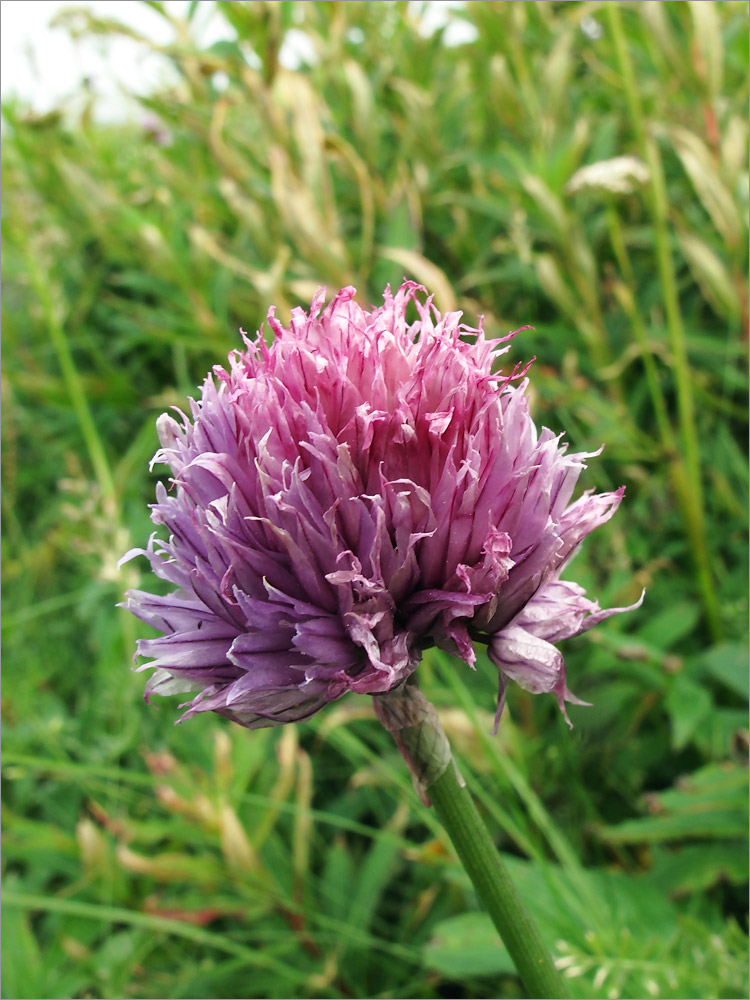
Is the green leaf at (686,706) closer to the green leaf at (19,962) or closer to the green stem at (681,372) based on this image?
the green stem at (681,372)

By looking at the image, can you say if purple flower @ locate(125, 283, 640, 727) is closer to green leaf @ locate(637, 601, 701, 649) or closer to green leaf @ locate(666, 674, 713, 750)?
green leaf @ locate(666, 674, 713, 750)

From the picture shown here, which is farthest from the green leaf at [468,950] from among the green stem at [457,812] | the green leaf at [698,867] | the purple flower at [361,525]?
the purple flower at [361,525]

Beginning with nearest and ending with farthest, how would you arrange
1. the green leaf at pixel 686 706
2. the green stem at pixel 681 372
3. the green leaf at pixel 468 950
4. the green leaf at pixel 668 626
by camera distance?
the green leaf at pixel 468 950
the green leaf at pixel 686 706
the green leaf at pixel 668 626
the green stem at pixel 681 372

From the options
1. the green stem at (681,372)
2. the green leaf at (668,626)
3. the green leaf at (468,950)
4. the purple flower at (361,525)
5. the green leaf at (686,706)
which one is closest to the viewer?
the purple flower at (361,525)

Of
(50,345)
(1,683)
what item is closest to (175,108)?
(50,345)

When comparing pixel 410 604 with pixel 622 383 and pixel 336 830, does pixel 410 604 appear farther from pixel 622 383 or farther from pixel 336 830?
pixel 622 383

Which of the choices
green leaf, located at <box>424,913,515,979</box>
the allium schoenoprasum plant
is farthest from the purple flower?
green leaf, located at <box>424,913,515,979</box>

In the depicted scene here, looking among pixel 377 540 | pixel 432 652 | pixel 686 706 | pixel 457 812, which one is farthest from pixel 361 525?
pixel 686 706
